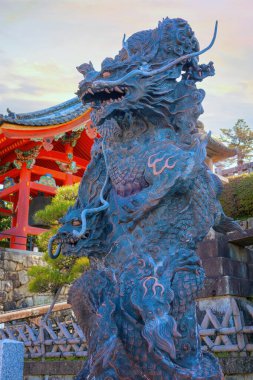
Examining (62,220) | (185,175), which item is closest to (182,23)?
(185,175)

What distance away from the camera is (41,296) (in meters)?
13.3

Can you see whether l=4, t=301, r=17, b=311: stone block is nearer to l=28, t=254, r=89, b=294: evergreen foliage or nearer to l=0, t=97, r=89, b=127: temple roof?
l=28, t=254, r=89, b=294: evergreen foliage

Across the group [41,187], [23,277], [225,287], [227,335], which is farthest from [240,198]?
[23,277]

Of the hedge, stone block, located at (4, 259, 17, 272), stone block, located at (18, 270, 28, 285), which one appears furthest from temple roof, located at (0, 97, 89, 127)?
the hedge

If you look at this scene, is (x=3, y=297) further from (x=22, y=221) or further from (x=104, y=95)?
(x=104, y=95)

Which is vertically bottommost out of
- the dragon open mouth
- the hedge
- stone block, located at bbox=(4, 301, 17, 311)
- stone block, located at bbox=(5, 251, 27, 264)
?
stone block, located at bbox=(4, 301, 17, 311)

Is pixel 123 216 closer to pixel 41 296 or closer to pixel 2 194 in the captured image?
pixel 41 296

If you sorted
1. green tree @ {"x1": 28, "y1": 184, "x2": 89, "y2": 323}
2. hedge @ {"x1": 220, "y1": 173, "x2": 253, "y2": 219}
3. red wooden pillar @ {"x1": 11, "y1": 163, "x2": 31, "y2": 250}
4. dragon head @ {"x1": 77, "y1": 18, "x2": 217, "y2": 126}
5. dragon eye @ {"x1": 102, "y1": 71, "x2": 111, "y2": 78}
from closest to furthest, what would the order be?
dragon head @ {"x1": 77, "y1": 18, "x2": 217, "y2": 126}, dragon eye @ {"x1": 102, "y1": 71, "x2": 111, "y2": 78}, green tree @ {"x1": 28, "y1": 184, "x2": 89, "y2": 323}, hedge @ {"x1": 220, "y1": 173, "x2": 253, "y2": 219}, red wooden pillar @ {"x1": 11, "y1": 163, "x2": 31, "y2": 250}

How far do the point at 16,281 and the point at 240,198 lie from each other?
23.4ft

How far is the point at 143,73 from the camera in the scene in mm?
2809

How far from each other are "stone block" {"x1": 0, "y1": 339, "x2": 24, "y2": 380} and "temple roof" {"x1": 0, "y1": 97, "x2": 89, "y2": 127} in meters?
8.60

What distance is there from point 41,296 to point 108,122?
440 inches

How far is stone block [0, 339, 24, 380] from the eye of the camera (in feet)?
14.7

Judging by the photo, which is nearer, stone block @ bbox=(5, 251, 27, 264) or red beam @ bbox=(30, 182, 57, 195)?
stone block @ bbox=(5, 251, 27, 264)
